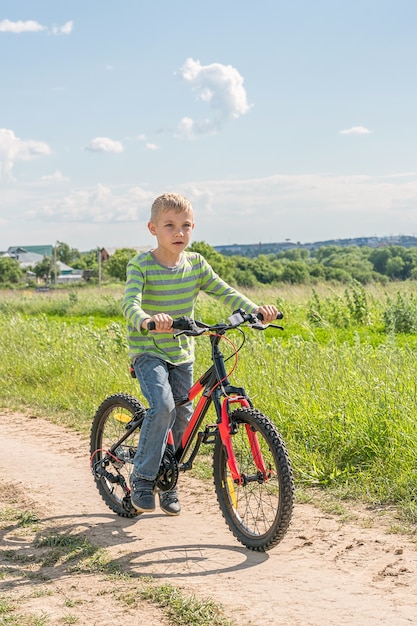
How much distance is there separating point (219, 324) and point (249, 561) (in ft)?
4.31

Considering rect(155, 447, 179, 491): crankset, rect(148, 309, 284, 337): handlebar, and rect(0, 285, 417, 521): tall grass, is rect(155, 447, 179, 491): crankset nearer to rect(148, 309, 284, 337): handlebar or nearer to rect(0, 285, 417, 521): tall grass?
rect(148, 309, 284, 337): handlebar

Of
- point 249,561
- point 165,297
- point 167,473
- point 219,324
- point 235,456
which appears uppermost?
point 165,297

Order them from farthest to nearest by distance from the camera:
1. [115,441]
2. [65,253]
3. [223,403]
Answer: [65,253], [115,441], [223,403]

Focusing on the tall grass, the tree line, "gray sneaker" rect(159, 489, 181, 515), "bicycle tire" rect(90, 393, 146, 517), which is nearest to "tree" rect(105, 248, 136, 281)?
the tree line

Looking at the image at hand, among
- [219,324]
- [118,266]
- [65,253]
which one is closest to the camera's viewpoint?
[219,324]

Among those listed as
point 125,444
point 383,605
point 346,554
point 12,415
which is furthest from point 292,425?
point 12,415

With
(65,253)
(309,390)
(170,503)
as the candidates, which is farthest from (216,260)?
(65,253)

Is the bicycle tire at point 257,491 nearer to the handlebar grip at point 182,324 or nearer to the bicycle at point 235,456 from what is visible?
the bicycle at point 235,456

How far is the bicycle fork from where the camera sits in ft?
14.6

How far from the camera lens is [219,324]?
439 centimetres

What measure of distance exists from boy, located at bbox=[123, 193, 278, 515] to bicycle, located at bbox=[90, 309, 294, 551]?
161 mm

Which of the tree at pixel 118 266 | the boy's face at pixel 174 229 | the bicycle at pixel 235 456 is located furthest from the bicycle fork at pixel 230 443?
the tree at pixel 118 266

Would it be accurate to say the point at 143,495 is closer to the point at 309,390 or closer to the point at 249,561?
the point at 249,561

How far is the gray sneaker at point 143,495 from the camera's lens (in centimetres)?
475
